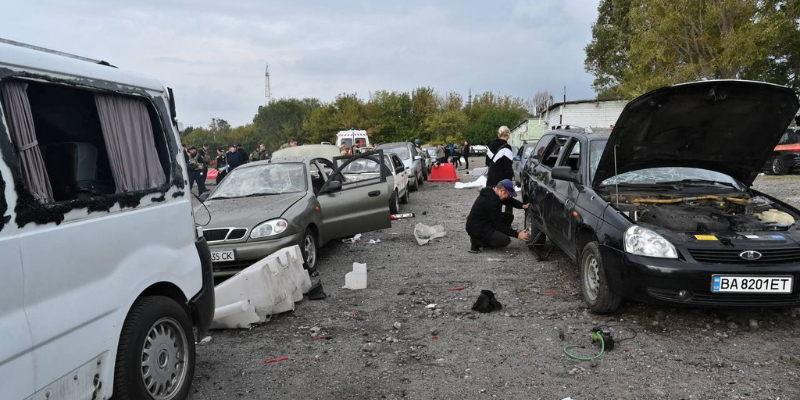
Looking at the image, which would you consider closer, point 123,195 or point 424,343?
point 123,195

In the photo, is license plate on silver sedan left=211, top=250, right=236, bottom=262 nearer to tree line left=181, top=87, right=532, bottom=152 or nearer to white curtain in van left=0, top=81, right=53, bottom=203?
white curtain in van left=0, top=81, right=53, bottom=203

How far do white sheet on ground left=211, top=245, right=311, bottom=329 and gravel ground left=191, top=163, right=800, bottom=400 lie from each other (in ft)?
0.37

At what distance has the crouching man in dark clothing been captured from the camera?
24.1 feet

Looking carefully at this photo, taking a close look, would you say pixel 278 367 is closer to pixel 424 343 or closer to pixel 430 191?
pixel 424 343

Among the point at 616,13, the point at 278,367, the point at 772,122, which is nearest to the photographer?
the point at 278,367

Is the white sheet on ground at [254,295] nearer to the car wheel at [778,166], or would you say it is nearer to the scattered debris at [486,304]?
the scattered debris at [486,304]

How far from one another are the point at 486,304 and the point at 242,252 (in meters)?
2.69

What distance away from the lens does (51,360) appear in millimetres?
2232

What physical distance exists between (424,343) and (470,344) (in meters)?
0.37

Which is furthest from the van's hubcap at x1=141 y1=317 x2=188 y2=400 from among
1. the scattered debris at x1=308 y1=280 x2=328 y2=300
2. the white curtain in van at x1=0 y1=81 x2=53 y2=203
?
the scattered debris at x1=308 y1=280 x2=328 y2=300

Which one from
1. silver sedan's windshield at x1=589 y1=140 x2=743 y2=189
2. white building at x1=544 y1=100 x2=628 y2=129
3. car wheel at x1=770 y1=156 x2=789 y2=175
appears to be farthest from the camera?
white building at x1=544 y1=100 x2=628 y2=129

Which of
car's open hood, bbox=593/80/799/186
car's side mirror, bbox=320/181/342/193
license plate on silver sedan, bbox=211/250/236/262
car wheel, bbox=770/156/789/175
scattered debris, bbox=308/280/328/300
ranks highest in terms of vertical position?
car's open hood, bbox=593/80/799/186

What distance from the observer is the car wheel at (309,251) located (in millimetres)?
6328

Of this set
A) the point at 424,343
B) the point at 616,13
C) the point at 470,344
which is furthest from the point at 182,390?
the point at 616,13
